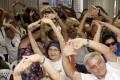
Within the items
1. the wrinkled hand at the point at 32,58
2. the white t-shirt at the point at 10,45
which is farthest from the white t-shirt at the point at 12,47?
the wrinkled hand at the point at 32,58

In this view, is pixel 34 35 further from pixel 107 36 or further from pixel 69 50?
pixel 69 50

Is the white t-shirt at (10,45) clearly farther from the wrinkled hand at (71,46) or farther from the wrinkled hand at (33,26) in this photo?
the wrinkled hand at (71,46)

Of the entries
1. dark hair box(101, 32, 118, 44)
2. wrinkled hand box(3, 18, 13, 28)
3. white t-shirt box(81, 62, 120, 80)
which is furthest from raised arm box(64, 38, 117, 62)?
wrinkled hand box(3, 18, 13, 28)

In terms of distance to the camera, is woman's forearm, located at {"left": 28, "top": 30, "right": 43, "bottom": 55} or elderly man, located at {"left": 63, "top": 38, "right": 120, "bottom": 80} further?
woman's forearm, located at {"left": 28, "top": 30, "right": 43, "bottom": 55}

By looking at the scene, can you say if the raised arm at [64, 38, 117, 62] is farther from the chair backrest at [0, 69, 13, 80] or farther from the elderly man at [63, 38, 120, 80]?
the chair backrest at [0, 69, 13, 80]

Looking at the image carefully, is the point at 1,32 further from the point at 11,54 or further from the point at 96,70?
the point at 96,70

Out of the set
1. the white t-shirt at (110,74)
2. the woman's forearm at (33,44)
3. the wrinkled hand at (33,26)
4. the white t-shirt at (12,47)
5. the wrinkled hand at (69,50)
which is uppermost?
the wrinkled hand at (33,26)

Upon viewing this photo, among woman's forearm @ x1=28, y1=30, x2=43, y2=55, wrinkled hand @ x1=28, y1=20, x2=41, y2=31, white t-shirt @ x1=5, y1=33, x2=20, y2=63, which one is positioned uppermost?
wrinkled hand @ x1=28, y1=20, x2=41, y2=31

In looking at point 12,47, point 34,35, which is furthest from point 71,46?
point 12,47

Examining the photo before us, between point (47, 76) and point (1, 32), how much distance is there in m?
2.63

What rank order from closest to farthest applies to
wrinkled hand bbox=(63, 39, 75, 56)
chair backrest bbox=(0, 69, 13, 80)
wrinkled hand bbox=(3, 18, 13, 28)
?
wrinkled hand bbox=(63, 39, 75, 56) → chair backrest bbox=(0, 69, 13, 80) → wrinkled hand bbox=(3, 18, 13, 28)

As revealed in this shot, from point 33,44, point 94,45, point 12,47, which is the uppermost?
point 94,45

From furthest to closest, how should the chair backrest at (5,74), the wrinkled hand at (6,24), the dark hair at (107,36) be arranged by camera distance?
1. the wrinkled hand at (6,24)
2. the dark hair at (107,36)
3. the chair backrest at (5,74)

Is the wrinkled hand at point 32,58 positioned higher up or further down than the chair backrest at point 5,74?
higher up
